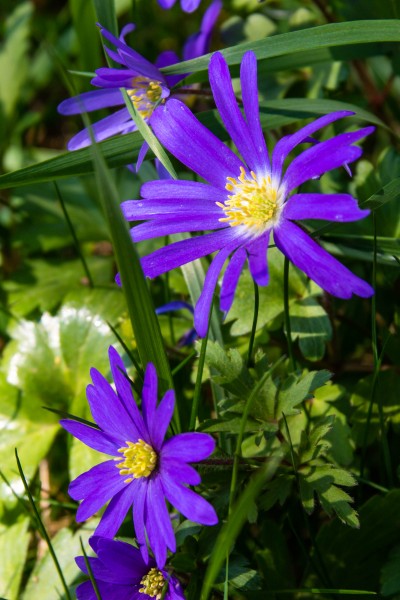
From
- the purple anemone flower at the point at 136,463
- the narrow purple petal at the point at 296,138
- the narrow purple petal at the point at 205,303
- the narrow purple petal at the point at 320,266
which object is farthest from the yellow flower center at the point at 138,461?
the narrow purple petal at the point at 296,138

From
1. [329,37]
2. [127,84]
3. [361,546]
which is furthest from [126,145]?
[361,546]

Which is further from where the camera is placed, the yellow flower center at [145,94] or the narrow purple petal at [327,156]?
the yellow flower center at [145,94]

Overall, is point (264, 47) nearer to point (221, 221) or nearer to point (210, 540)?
point (221, 221)

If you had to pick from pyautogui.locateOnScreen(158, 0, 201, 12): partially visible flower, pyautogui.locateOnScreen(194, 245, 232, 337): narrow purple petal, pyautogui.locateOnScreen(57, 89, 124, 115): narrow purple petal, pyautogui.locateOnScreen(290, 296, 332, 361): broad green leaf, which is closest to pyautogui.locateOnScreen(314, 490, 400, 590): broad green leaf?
pyautogui.locateOnScreen(290, 296, 332, 361): broad green leaf

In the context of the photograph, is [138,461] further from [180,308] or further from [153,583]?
[180,308]

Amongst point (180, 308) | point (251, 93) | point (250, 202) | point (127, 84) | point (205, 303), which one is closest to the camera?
point (205, 303)

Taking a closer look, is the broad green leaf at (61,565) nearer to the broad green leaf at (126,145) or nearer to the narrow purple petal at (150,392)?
the narrow purple petal at (150,392)
